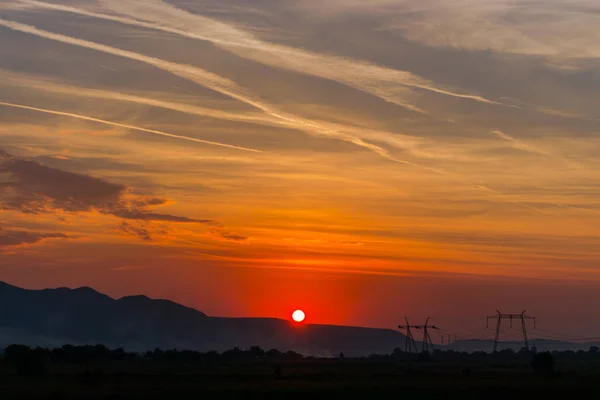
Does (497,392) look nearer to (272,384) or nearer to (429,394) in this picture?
(429,394)

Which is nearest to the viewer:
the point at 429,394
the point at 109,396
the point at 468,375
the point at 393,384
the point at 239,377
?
the point at 109,396

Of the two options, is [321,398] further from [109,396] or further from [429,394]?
[109,396]

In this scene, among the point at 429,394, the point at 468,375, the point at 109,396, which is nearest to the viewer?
the point at 109,396

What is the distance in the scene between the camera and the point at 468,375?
586ft

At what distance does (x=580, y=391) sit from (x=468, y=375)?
171ft

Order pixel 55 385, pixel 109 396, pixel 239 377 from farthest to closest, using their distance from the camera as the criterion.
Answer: pixel 239 377 < pixel 55 385 < pixel 109 396

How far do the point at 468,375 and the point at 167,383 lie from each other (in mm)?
66887

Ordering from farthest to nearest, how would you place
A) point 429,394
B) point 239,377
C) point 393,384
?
point 239,377 < point 393,384 < point 429,394

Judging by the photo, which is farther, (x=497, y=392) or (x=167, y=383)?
(x=167, y=383)

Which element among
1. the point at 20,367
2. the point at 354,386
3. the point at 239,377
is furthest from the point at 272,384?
the point at 20,367

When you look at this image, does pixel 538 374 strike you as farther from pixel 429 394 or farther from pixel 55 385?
pixel 55 385

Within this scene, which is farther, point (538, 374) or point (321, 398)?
point (538, 374)

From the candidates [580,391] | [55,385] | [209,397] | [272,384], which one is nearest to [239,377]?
[272,384]

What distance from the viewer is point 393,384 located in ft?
472
